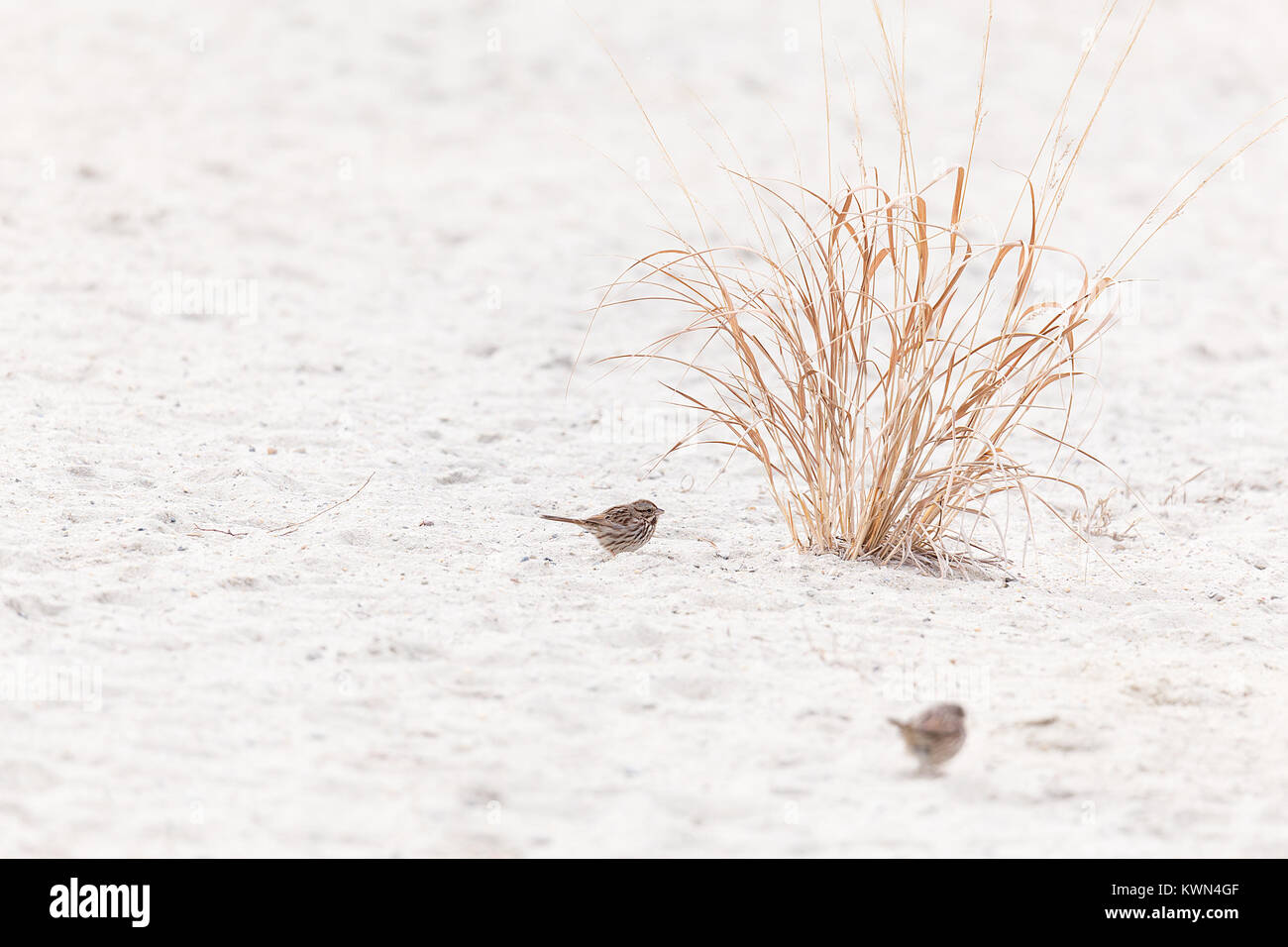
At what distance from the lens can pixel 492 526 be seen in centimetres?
304

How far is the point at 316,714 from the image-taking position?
6.71 feet

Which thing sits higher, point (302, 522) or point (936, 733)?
point (302, 522)

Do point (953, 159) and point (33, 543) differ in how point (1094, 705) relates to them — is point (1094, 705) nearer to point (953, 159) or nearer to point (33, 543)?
point (33, 543)

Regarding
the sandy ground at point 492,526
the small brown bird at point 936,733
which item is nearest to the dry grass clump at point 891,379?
the sandy ground at point 492,526

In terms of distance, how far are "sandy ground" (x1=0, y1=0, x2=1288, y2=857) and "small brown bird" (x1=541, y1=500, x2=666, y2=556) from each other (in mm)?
62

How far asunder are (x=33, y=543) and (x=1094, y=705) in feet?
7.24

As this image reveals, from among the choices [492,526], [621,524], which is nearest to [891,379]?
[621,524]

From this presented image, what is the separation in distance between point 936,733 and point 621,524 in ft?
3.58

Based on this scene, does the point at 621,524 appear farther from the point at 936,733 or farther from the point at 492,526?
the point at 936,733

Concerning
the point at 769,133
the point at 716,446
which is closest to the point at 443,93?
the point at 769,133

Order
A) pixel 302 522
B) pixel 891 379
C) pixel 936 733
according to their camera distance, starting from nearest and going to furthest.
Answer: pixel 936 733 < pixel 891 379 < pixel 302 522

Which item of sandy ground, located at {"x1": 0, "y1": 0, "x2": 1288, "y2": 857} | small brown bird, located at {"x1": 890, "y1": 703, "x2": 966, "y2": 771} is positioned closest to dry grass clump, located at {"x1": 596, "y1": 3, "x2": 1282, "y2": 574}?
sandy ground, located at {"x1": 0, "y1": 0, "x2": 1288, "y2": 857}

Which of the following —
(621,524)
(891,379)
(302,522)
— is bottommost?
(621,524)

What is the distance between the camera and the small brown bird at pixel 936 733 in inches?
76.3
